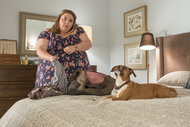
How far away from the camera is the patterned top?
1902mm

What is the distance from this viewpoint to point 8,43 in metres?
3.72

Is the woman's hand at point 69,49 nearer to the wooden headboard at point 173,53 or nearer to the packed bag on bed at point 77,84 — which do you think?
the packed bag on bed at point 77,84

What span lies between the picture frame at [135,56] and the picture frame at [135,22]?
0.74 feet

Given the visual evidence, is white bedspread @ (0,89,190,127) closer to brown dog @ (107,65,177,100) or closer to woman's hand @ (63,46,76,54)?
brown dog @ (107,65,177,100)

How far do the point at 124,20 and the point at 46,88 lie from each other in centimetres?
302

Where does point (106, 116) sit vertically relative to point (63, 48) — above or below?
below

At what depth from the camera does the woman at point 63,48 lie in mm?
1913

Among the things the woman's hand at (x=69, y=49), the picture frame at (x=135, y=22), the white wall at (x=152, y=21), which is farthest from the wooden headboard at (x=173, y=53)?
the woman's hand at (x=69, y=49)

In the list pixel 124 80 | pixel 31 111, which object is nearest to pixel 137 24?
pixel 124 80

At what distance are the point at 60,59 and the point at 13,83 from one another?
4.64 feet

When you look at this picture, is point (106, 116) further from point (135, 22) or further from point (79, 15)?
point (79, 15)

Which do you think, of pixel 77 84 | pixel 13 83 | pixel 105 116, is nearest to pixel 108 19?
pixel 13 83

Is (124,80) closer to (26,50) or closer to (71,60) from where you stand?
(71,60)

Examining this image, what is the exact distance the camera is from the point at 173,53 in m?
3.18
